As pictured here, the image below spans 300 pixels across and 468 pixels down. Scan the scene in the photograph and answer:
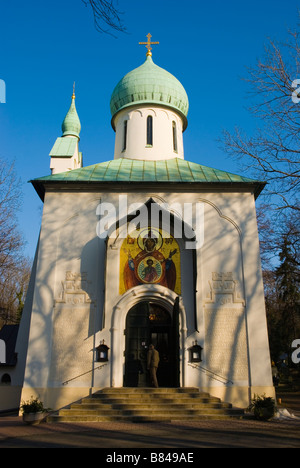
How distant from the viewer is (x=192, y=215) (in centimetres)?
1382

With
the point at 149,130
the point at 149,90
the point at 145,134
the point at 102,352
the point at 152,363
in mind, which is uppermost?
the point at 149,90

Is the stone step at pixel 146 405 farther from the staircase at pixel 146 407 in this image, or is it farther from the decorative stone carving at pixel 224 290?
the decorative stone carving at pixel 224 290

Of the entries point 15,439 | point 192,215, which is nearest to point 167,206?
point 192,215

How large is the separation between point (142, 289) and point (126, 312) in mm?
905

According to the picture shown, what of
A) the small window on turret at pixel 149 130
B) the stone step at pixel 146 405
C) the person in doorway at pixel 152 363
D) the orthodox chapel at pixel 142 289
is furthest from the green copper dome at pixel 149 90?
the stone step at pixel 146 405

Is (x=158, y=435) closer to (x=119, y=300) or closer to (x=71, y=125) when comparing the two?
(x=119, y=300)

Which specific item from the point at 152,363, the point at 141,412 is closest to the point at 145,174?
the point at 152,363

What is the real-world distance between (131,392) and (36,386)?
2.95 meters

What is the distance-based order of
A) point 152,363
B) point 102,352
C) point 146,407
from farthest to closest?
point 102,352
point 152,363
point 146,407

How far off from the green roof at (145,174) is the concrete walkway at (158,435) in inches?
305

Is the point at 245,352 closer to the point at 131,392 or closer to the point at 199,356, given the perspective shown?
the point at 199,356

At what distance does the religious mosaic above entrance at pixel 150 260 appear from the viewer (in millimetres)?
13104

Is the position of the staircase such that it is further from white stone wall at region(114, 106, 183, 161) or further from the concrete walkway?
white stone wall at region(114, 106, 183, 161)

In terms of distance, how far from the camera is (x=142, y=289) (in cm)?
1283
